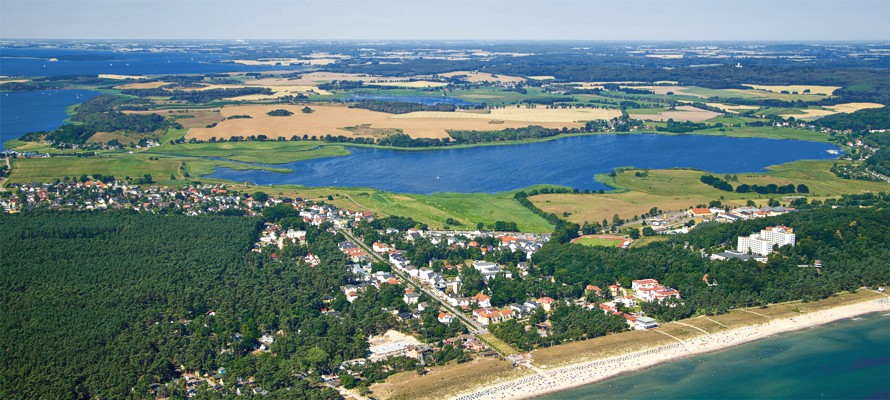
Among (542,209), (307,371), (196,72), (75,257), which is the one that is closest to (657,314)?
(307,371)

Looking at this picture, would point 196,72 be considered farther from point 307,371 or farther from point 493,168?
point 307,371

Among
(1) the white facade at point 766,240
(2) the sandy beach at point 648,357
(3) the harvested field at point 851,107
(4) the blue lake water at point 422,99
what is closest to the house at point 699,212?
(1) the white facade at point 766,240

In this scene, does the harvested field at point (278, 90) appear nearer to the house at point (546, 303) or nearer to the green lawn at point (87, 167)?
the green lawn at point (87, 167)

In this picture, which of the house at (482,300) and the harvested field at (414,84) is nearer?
the house at (482,300)

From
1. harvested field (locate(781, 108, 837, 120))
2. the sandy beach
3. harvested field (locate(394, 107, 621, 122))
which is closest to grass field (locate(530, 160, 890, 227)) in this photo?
the sandy beach

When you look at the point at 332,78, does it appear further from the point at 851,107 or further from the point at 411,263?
the point at 411,263

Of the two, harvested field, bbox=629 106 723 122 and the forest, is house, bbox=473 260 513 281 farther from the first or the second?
harvested field, bbox=629 106 723 122
